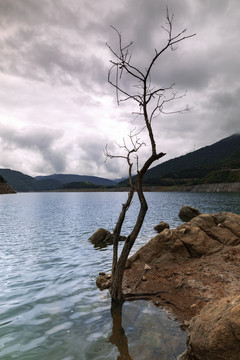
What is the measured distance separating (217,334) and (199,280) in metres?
6.71

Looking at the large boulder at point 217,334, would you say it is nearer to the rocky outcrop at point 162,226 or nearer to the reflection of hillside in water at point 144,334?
the reflection of hillside in water at point 144,334

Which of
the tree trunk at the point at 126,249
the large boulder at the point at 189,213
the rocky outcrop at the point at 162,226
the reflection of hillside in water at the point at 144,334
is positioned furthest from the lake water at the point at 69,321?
the large boulder at the point at 189,213

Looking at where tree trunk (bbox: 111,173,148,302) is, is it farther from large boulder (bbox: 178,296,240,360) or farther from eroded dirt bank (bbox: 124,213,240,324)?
large boulder (bbox: 178,296,240,360)

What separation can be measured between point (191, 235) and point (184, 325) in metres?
8.37

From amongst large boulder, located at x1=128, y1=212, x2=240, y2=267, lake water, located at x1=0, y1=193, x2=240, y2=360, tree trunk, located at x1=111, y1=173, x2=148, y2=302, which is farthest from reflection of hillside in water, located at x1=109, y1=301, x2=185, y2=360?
large boulder, located at x1=128, y1=212, x2=240, y2=267

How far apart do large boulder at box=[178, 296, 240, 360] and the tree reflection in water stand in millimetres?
1707

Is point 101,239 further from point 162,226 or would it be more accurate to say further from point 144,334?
point 144,334

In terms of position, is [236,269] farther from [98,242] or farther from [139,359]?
[98,242]

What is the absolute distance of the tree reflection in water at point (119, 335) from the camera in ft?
20.6

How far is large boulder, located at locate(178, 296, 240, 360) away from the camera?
4348 millimetres

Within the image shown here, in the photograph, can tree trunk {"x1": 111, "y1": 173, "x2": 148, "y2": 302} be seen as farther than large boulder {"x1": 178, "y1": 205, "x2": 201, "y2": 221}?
No

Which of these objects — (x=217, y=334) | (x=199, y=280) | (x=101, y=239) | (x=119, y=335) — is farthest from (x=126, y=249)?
(x=101, y=239)

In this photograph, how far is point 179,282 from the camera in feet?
35.6

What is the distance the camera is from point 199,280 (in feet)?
35.3
